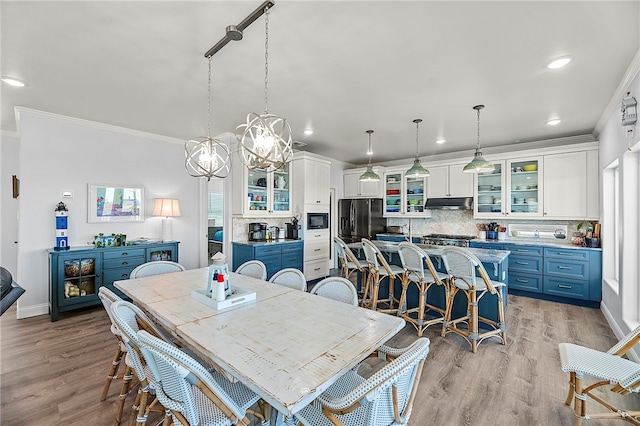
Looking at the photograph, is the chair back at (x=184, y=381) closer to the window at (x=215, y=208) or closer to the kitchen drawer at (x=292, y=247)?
the kitchen drawer at (x=292, y=247)

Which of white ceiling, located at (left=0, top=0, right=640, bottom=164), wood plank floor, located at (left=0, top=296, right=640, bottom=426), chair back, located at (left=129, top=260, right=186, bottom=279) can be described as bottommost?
wood plank floor, located at (left=0, top=296, right=640, bottom=426)

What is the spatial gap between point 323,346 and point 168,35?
2336 mm

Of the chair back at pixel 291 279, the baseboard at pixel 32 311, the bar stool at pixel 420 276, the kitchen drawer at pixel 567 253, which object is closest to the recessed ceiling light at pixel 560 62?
the bar stool at pixel 420 276

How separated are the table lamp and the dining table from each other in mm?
2475

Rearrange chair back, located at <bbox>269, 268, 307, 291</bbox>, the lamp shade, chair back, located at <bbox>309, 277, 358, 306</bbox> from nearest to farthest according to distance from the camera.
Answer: chair back, located at <bbox>309, 277, 358, 306</bbox>
chair back, located at <bbox>269, 268, 307, 291</bbox>
the lamp shade

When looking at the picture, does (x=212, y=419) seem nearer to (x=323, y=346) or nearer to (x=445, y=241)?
(x=323, y=346)

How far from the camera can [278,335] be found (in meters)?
1.48

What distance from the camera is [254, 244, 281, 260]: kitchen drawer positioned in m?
4.52

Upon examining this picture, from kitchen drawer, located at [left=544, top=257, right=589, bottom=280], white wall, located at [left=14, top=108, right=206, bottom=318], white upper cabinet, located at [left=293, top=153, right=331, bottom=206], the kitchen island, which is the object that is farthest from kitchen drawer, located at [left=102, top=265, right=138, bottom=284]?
kitchen drawer, located at [left=544, top=257, right=589, bottom=280]

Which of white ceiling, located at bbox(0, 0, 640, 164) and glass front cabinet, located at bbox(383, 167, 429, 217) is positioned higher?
white ceiling, located at bbox(0, 0, 640, 164)

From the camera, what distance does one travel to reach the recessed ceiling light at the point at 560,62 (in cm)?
233

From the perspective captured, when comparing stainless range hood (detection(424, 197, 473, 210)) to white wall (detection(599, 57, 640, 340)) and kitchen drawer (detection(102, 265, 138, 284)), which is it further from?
kitchen drawer (detection(102, 265, 138, 284))

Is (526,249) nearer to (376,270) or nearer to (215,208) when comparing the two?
(376,270)

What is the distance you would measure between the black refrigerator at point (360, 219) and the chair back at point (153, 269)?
401 centimetres
